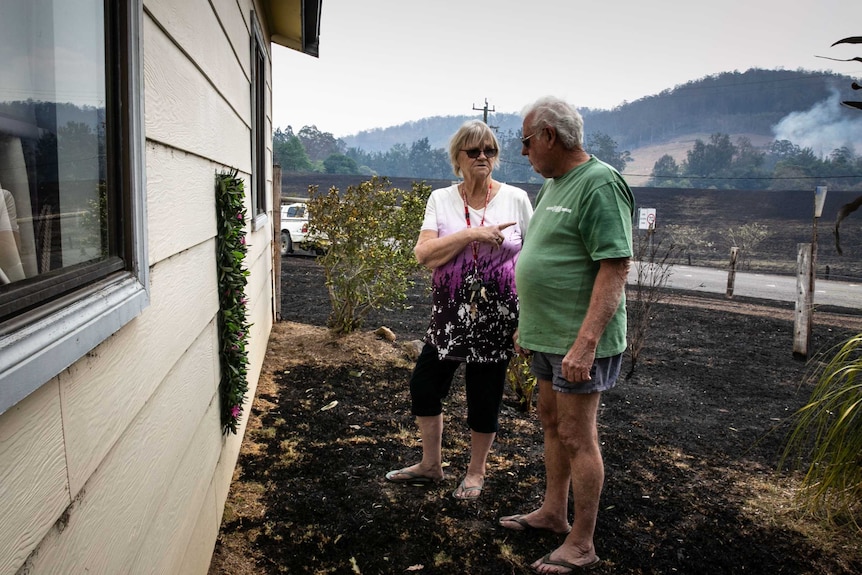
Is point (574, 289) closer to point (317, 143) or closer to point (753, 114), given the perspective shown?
point (317, 143)

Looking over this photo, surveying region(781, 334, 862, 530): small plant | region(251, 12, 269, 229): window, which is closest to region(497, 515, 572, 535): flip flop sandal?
region(781, 334, 862, 530): small plant

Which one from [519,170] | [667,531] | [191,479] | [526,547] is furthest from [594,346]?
[519,170]

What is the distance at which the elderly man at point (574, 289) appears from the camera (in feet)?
7.22

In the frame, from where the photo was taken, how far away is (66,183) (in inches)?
43.6

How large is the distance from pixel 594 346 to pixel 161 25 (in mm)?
1668

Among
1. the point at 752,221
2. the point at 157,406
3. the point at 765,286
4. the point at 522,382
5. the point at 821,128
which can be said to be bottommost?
the point at 765,286

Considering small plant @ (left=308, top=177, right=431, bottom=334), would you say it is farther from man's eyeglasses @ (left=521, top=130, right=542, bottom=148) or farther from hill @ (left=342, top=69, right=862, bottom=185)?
hill @ (left=342, top=69, right=862, bottom=185)

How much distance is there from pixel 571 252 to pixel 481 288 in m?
0.62

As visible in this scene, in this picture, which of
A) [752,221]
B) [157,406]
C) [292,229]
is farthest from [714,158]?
[157,406]

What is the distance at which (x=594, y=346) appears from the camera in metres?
2.21

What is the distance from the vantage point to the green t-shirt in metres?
2.18

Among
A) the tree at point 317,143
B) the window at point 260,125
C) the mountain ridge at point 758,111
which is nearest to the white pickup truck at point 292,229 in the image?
the window at point 260,125

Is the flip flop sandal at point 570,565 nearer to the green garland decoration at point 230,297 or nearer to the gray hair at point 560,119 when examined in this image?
the green garland decoration at point 230,297

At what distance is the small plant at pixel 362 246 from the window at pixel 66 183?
15.7ft
